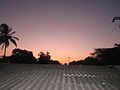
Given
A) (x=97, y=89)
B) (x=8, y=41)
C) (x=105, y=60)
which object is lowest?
(x=97, y=89)

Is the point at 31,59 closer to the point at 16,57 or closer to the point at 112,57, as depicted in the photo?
the point at 16,57

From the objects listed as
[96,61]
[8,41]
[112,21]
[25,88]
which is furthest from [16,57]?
[25,88]

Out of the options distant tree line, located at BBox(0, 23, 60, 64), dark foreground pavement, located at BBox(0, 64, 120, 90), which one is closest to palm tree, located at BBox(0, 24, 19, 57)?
distant tree line, located at BBox(0, 23, 60, 64)

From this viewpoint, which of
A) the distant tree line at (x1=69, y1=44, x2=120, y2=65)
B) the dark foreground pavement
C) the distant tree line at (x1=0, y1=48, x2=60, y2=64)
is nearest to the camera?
the dark foreground pavement

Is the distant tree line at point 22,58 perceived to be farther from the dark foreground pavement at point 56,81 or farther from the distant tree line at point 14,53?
the dark foreground pavement at point 56,81

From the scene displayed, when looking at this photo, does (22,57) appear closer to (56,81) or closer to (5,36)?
(5,36)

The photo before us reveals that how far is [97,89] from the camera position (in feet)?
62.1

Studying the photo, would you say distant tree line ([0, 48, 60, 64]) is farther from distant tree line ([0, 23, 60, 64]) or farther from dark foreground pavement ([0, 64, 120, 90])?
dark foreground pavement ([0, 64, 120, 90])

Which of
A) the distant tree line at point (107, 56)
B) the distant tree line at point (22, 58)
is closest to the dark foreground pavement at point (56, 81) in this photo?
the distant tree line at point (107, 56)

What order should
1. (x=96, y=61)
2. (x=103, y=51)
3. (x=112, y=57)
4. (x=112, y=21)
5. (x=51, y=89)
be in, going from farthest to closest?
(x=96, y=61), (x=103, y=51), (x=112, y=57), (x=112, y=21), (x=51, y=89)

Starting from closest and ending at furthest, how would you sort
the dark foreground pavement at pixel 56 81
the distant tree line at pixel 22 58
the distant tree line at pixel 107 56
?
the dark foreground pavement at pixel 56 81 → the distant tree line at pixel 107 56 → the distant tree line at pixel 22 58

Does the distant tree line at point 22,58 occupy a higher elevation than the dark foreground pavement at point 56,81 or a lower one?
higher

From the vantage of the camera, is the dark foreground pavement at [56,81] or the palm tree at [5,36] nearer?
the dark foreground pavement at [56,81]

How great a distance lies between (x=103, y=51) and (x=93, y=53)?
11168mm
